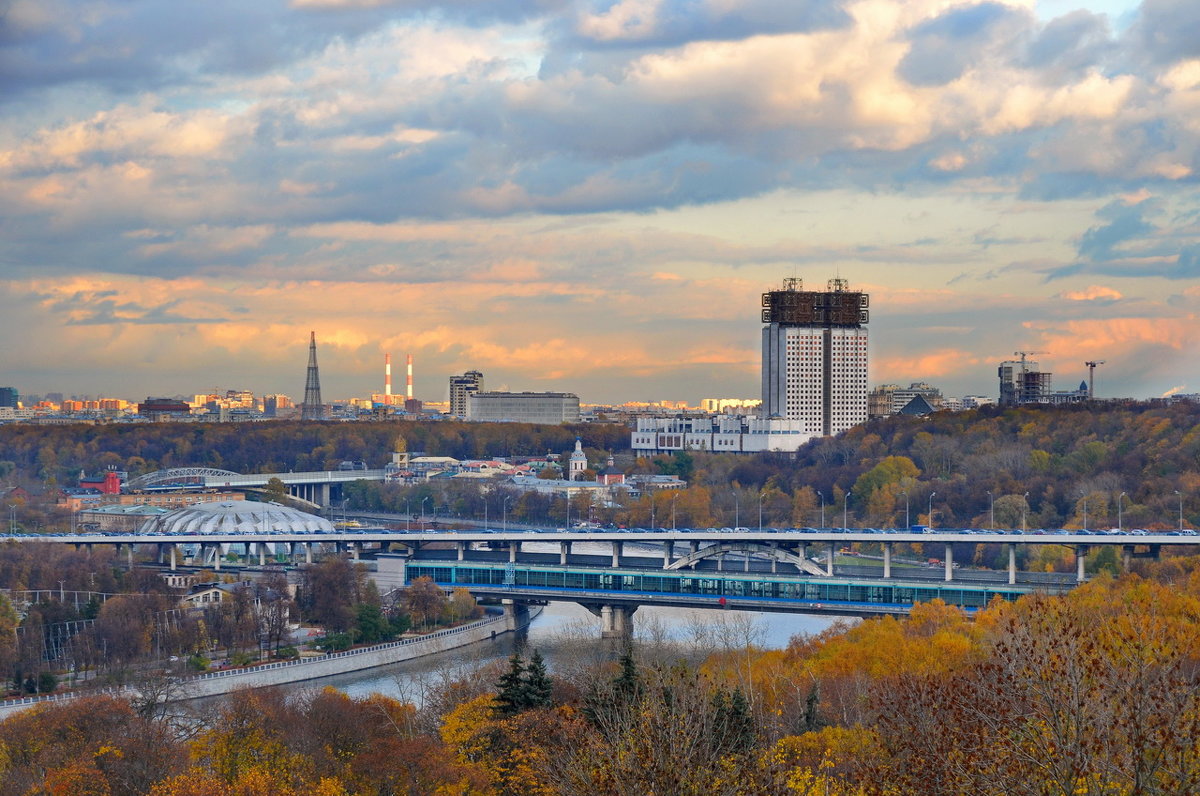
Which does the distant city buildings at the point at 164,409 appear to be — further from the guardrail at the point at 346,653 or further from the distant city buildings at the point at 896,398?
the guardrail at the point at 346,653

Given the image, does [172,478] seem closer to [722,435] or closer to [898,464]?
[722,435]

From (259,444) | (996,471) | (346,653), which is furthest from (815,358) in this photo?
(346,653)

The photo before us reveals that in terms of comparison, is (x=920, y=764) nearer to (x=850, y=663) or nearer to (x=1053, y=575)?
(x=850, y=663)

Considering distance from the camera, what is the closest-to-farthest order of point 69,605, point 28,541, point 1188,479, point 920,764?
1. point 920,764
2. point 69,605
3. point 28,541
4. point 1188,479

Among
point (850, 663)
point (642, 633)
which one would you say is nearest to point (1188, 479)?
point (642, 633)

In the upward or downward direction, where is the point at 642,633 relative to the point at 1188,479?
downward

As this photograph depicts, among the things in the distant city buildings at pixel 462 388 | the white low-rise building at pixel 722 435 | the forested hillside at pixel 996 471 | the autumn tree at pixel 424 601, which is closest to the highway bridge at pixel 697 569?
the autumn tree at pixel 424 601
